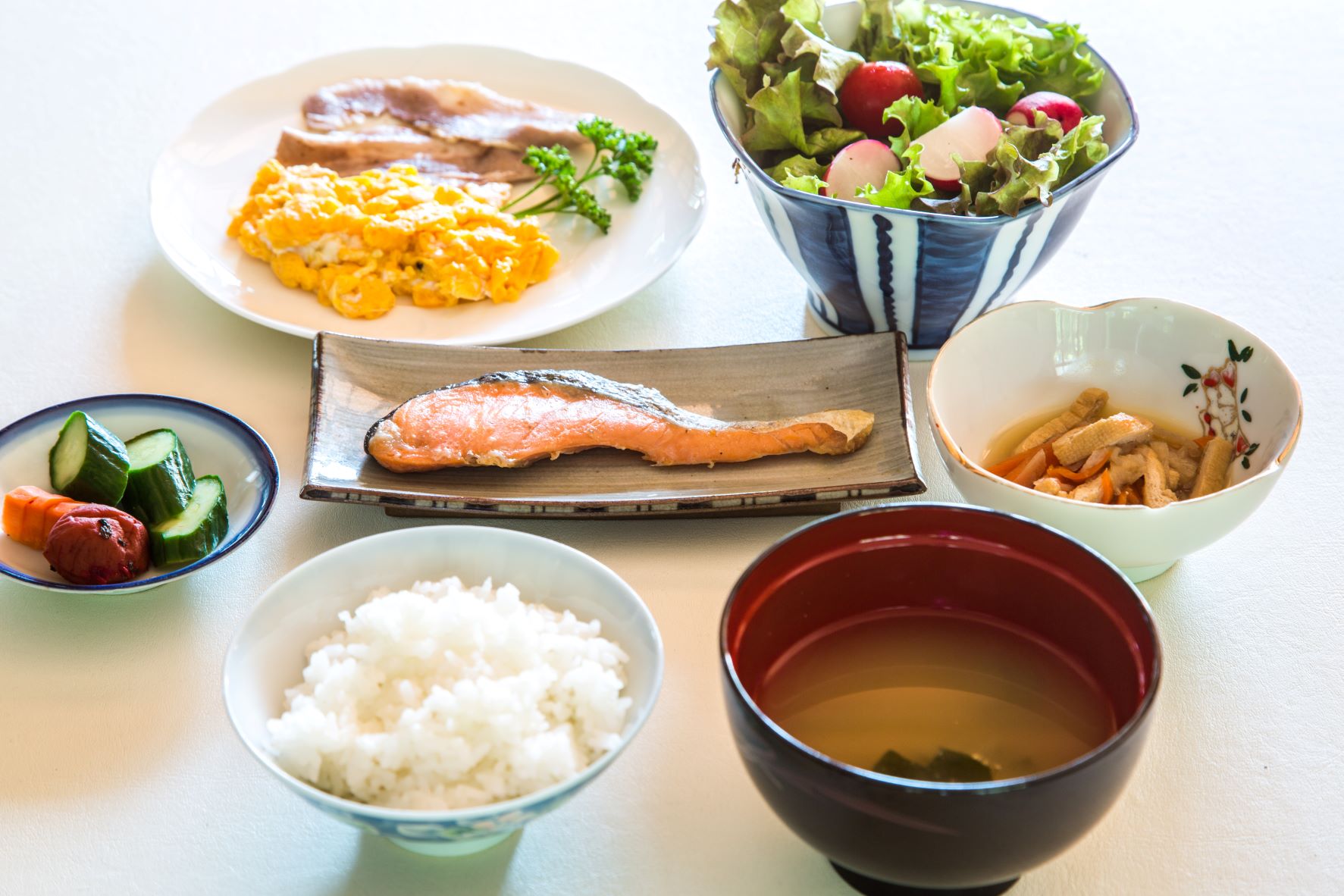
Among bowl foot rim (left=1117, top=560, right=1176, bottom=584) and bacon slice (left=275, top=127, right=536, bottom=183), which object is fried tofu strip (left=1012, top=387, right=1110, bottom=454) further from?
bacon slice (left=275, top=127, right=536, bottom=183)

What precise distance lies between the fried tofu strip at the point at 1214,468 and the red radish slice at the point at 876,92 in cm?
57

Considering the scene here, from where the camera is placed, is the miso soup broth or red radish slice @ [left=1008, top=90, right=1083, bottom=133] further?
red radish slice @ [left=1008, top=90, right=1083, bottom=133]

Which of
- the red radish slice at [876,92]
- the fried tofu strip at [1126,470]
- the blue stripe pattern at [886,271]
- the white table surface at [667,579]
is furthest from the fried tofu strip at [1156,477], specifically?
the red radish slice at [876,92]

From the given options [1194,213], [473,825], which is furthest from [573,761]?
[1194,213]

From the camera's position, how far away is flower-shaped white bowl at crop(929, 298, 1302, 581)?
1175 mm

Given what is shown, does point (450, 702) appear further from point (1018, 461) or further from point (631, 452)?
point (1018, 461)

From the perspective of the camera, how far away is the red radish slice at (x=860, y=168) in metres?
1.48

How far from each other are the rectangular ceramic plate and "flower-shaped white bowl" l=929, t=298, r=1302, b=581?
0.09 m

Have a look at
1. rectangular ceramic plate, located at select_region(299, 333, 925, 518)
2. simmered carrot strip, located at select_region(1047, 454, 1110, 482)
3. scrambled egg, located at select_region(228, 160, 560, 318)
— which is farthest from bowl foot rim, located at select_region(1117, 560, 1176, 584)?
scrambled egg, located at select_region(228, 160, 560, 318)

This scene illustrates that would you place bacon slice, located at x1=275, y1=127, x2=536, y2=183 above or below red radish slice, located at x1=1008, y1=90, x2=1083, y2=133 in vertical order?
below

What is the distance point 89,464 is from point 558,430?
491 mm

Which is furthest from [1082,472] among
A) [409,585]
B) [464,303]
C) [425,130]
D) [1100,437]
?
[425,130]

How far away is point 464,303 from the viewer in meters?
1.69

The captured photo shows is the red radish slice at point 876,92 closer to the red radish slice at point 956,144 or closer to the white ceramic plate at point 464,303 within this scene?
the red radish slice at point 956,144
